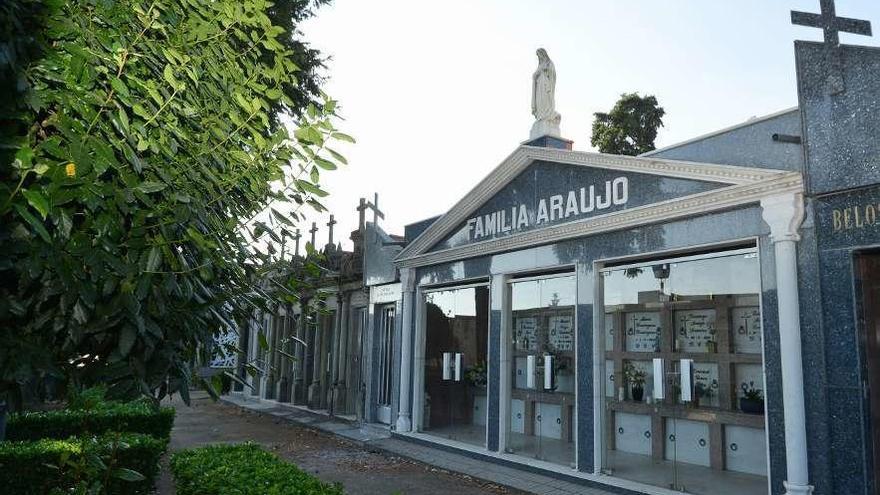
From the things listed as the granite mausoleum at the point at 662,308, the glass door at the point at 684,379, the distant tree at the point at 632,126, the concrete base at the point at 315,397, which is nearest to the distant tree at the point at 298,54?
the granite mausoleum at the point at 662,308

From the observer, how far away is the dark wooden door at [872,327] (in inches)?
263

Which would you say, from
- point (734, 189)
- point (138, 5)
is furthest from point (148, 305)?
point (734, 189)

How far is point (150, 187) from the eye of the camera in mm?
2002

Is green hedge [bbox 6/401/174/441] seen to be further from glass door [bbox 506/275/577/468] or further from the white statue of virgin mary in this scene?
the white statue of virgin mary

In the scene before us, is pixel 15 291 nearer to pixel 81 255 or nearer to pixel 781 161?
pixel 81 255

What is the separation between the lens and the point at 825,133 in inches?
286

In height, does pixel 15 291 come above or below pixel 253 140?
below

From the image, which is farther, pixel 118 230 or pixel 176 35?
pixel 176 35

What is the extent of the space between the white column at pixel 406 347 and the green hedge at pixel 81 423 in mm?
4980

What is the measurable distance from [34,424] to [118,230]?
974 cm

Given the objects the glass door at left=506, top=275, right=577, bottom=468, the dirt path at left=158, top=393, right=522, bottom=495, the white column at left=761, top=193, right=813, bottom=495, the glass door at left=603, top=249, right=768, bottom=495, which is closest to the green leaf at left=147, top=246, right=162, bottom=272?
the dirt path at left=158, top=393, right=522, bottom=495

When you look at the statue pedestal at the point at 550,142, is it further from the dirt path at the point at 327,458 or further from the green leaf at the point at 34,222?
the green leaf at the point at 34,222

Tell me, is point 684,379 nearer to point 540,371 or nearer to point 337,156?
point 540,371

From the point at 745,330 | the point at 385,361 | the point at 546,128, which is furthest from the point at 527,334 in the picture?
the point at 385,361
